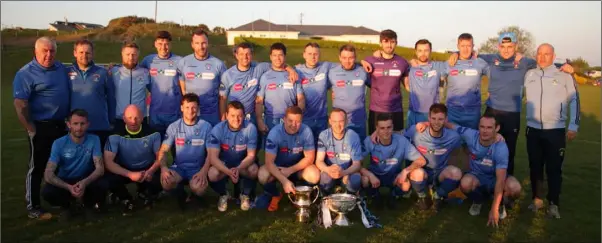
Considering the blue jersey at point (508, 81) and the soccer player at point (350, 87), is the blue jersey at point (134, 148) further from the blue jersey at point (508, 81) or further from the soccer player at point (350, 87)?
the blue jersey at point (508, 81)

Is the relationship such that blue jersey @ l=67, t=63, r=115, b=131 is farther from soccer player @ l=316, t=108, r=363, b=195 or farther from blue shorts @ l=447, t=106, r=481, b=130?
blue shorts @ l=447, t=106, r=481, b=130

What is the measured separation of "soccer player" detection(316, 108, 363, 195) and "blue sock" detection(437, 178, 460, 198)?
94 centimetres

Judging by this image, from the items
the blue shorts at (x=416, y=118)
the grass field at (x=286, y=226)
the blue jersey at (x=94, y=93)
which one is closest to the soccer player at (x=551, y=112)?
the grass field at (x=286, y=226)

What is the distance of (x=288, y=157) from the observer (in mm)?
5137

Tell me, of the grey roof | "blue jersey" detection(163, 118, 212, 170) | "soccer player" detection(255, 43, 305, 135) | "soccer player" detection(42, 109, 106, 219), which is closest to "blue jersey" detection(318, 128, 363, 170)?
"soccer player" detection(255, 43, 305, 135)

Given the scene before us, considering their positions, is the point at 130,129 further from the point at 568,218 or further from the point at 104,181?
the point at 568,218

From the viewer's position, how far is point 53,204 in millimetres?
4609

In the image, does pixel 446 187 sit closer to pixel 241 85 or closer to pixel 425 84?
pixel 425 84

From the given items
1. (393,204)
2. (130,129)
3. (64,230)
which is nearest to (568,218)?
(393,204)

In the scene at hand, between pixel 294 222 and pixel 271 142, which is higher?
pixel 271 142

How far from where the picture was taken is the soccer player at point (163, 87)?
5.52 metres

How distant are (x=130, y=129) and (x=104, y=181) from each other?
1.99 feet

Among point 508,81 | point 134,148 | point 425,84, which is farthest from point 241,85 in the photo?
point 508,81

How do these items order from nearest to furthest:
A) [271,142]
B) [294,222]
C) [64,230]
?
[64,230]
[294,222]
[271,142]
